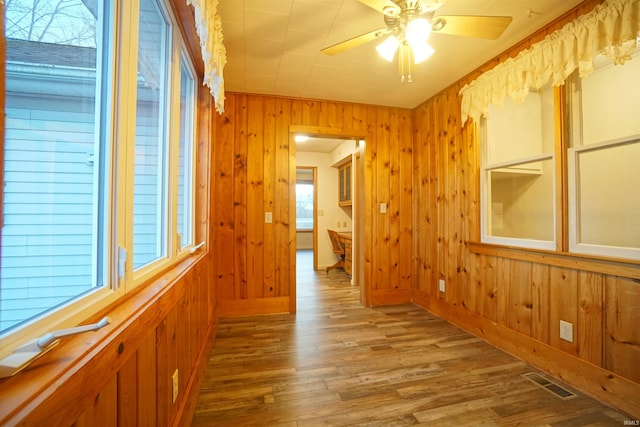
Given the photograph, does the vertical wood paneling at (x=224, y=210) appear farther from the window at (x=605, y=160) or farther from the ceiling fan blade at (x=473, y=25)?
the window at (x=605, y=160)

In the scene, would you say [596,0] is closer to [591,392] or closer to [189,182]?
[591,392]

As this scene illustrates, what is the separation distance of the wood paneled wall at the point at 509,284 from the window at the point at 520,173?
104 mm

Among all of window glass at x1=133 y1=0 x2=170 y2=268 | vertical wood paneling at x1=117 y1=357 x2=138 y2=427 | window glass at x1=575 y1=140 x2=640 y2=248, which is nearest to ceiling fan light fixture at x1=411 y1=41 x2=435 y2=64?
window glass at x1=575 y1=140 x2=640 y2=248

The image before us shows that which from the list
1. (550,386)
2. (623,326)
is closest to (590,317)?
(623,326)

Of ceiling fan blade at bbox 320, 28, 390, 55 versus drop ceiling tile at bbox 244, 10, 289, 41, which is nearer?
ceiling fan blade at bbox 320, 28, 390, 55

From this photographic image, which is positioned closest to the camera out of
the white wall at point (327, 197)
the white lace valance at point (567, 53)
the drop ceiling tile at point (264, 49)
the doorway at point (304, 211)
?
the white lace valance at point (567, 53)

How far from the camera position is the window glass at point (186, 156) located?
76.3 inches

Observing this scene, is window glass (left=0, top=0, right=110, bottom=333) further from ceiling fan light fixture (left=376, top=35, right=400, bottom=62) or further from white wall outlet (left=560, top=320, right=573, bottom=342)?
white wall outlet (left=560, top=320, right=573, bottom=342)

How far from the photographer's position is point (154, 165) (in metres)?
1.34

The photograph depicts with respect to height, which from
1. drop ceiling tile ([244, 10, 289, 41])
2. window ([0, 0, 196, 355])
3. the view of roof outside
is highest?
drop ceiling tile ([244, 10, 289, 41])

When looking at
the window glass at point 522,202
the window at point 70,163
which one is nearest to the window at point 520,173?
the window glass at point 522,202

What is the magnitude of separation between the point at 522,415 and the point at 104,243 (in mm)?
2172

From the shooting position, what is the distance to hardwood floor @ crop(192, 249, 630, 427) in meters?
1.45

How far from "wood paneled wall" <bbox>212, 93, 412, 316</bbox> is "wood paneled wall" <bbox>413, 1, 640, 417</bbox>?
0.98 ft
